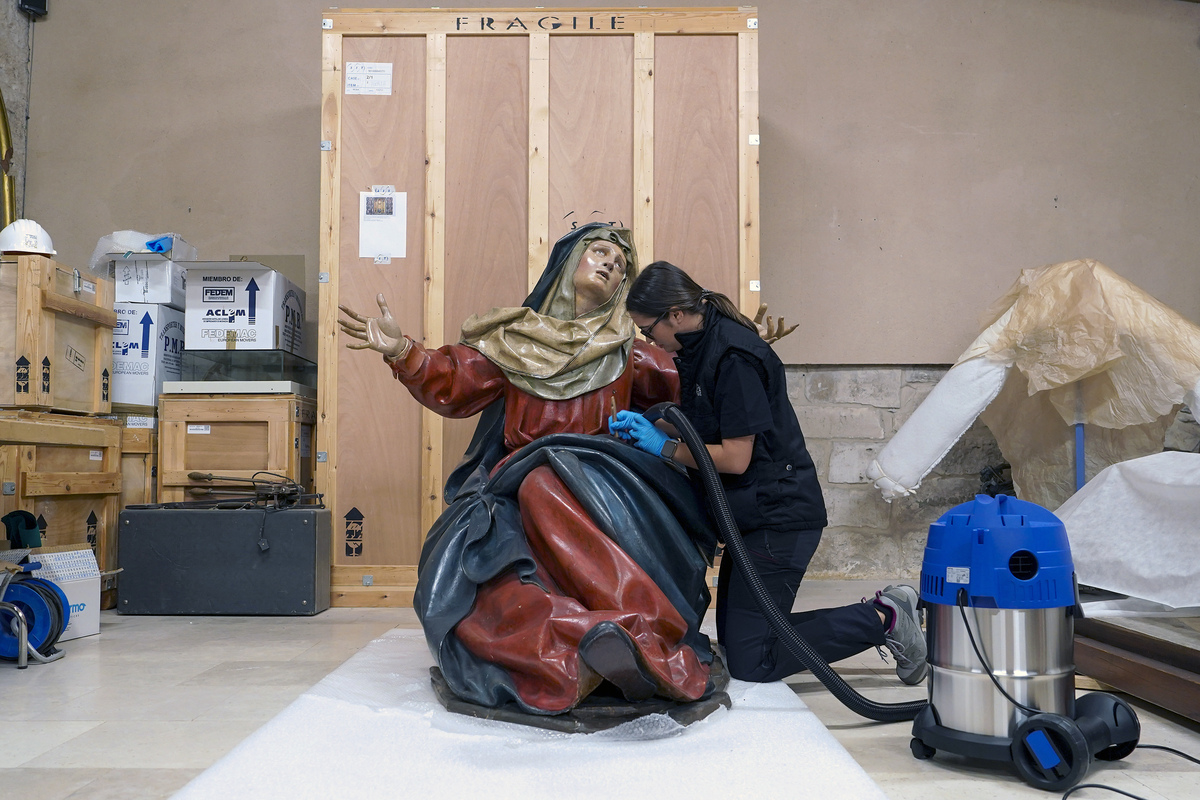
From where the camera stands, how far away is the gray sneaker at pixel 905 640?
2621 mm

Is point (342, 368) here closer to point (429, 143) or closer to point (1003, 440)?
point (429, 143)

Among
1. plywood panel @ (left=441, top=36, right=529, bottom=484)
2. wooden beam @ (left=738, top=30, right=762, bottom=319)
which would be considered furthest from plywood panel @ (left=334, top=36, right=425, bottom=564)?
wooden beam @ (left=738, top=30, right=762, bottom=319)

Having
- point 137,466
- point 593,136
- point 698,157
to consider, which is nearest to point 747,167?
point 698,157

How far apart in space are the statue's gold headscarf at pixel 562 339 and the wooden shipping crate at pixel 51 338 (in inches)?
74.7

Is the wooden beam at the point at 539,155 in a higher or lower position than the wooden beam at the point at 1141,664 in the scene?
higher

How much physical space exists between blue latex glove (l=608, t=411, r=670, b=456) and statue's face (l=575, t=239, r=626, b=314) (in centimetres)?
50

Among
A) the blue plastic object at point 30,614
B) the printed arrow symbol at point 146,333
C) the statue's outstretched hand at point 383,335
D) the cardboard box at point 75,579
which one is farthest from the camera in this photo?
the printed arrow symbol at point 146,333

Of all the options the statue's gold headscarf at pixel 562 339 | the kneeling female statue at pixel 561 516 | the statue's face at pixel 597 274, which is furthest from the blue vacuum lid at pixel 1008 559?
the statue's face at pixel 597 274

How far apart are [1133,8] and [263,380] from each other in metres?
5.09

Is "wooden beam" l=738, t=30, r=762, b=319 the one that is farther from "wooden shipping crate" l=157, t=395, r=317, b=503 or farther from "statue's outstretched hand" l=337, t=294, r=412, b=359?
"wooden shipping crate" l=157, t=395, r=317, b=503

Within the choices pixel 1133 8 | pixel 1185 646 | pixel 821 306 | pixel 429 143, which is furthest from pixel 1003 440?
pixel 429 143

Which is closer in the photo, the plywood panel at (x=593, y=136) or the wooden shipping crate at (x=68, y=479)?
the wooden shipping crate at (x=68, y=479)

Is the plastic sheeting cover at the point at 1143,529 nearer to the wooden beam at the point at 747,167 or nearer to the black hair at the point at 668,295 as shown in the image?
the black hair at the point at 668,295

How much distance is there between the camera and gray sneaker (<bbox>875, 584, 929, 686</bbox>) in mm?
2621
